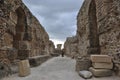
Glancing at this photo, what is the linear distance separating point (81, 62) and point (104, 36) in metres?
1.36

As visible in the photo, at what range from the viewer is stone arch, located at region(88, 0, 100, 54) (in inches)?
298

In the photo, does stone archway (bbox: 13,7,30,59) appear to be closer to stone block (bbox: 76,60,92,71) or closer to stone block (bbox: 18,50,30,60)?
stone block (bbox: 18,50,30,60)

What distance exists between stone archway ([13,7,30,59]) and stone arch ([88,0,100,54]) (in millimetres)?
3435

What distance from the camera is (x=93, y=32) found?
26.0ft

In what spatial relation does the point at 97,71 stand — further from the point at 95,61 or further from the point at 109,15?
the point at 109,15

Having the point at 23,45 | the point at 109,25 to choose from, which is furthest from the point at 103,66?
the point at 23,45

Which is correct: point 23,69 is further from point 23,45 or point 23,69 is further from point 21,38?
point 21,38

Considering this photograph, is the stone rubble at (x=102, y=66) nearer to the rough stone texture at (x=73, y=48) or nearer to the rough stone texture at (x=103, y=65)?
the rough stone texture at (x=103, y=65)

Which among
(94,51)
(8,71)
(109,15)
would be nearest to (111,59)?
(109,15)

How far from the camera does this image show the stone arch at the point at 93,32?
24.8 ft

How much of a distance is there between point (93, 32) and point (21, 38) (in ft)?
12.8

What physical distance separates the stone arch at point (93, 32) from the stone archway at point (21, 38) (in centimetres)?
343

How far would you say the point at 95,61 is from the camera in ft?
15.5

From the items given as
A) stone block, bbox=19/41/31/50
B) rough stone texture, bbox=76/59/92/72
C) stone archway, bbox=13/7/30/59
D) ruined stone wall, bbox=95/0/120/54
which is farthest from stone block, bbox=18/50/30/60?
ruined stone wall, bbox=95/0/120/54
